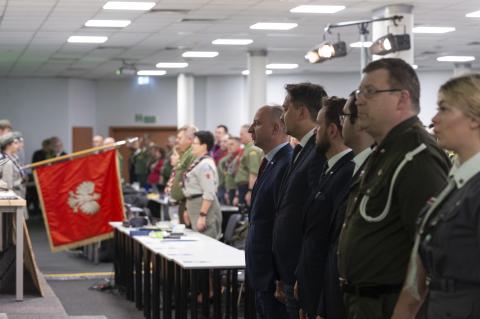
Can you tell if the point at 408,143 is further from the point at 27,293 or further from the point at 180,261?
the point at 27,293

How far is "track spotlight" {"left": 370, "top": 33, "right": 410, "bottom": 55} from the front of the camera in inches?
516

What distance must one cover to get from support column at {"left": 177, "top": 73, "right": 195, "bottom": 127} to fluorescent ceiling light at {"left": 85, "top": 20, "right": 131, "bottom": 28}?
1033 cm

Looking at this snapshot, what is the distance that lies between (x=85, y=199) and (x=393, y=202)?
28.7 ft

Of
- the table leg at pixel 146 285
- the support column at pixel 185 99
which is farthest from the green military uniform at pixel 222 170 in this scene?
the support column at pixel 185 99

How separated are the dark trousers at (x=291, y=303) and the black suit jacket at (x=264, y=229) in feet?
0.98

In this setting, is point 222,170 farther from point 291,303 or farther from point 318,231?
point 318,231

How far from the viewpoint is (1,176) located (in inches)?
483

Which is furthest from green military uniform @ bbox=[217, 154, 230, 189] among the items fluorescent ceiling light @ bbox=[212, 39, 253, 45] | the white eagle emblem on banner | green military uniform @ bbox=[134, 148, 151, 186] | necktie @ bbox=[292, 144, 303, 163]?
necktie @ bbox=[292, 144, 303, 163]

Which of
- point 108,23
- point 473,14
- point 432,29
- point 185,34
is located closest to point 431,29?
point 432,29

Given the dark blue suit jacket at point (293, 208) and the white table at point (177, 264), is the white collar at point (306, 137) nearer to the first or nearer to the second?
the dark blue suit jacket at point (293, 208)

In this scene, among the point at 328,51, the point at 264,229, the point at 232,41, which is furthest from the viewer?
the point at 232,41

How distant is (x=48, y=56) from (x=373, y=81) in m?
18.6

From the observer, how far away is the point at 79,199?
468 inches

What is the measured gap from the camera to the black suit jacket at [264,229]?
17.9ft
